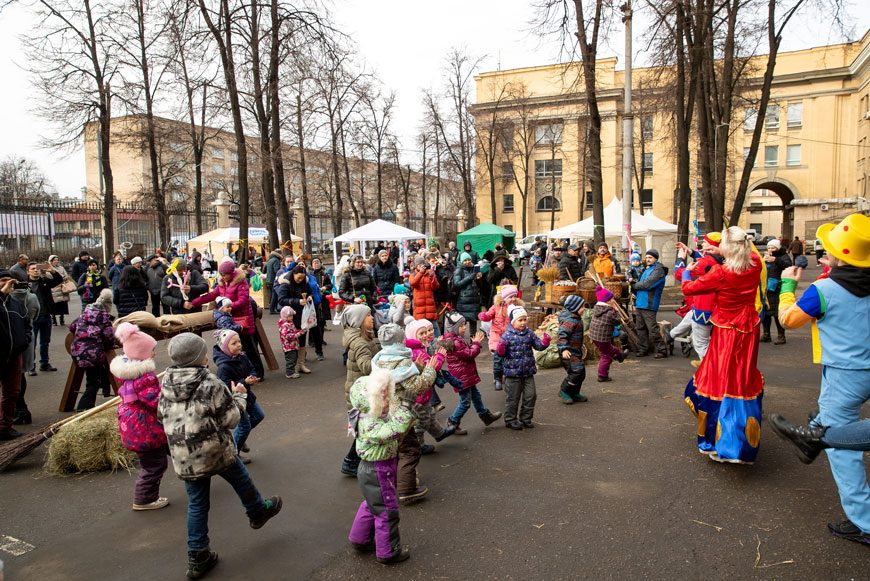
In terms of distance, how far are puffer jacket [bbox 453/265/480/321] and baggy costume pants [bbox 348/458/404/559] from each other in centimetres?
692

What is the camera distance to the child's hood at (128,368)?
4.32 m

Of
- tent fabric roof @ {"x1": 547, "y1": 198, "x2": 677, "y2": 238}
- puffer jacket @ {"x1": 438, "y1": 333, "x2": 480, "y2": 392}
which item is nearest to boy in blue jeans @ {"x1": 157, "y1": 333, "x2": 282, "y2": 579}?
puffer jacket @ {"x1": 438, "y1": 333, "x2": 480, "y2": 392}

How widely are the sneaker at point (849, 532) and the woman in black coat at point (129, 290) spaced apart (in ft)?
33.7

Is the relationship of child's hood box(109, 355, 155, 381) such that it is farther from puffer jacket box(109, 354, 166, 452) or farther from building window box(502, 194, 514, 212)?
building window box(502, 194, 514, 212)

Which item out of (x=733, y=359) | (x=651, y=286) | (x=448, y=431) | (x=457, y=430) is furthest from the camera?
(x=651, y=286)

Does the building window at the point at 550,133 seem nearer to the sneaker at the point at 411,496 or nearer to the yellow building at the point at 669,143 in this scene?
the yellow building at the point at 669,143

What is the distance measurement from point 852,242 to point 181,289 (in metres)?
9.01

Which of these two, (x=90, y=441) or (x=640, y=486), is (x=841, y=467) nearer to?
(x=640, y=486)

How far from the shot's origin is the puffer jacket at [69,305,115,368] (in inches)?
267

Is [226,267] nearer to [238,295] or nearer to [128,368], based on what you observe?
[238,295]

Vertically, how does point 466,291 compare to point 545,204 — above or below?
below

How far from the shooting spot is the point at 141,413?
4.39 metres

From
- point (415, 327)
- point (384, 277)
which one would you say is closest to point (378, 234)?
point (384, 277)

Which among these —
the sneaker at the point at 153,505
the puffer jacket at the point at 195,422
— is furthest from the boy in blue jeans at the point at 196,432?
the sneaker at the point at 153,505
